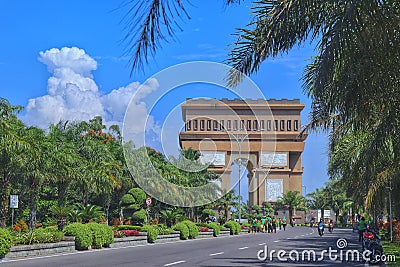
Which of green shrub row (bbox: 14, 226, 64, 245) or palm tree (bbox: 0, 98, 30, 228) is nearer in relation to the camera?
green shrub row (bbox: 14, 226, 64, 245)

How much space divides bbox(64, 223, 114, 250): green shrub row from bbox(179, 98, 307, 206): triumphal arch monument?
8079 cm

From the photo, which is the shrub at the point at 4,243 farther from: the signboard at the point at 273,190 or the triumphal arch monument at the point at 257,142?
the signboard at the point at 273,190

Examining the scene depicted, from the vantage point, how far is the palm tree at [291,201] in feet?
338

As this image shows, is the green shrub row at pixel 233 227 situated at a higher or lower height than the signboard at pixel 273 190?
lower

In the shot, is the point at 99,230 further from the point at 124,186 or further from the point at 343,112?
the point at 124,186

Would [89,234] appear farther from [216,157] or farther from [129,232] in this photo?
[216,157]

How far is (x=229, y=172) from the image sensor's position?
109312 mm

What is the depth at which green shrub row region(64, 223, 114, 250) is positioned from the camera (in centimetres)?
2491

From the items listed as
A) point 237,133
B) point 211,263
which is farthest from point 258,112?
point 211,263

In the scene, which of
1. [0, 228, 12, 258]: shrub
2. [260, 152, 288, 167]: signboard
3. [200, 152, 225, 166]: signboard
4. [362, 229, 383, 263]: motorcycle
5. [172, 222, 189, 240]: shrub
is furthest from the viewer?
[260, 152, 288, 167]: signboard

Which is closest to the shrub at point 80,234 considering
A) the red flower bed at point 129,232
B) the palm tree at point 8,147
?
the red flower bed at point 129,232

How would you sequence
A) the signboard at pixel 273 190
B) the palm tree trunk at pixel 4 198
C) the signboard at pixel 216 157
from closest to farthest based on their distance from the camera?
1. the palm tree trunk at pixel 4 198
2. the signboard at pixel 216 157
3. the signboard at pixel 273 190

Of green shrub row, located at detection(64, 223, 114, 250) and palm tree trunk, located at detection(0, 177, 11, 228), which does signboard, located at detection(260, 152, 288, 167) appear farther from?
green shrub row, located at detection(64, 223, 114, 250)

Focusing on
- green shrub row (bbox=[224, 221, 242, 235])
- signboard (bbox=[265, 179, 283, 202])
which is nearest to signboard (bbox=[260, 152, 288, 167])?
signboard (bbox=[265, 179, 283, 202])
